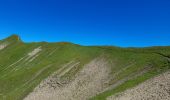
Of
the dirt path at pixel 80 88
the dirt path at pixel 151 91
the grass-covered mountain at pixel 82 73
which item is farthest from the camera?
the dirt path at pixel 80 88

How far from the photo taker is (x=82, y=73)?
2344 inches

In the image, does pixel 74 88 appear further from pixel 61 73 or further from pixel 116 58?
pixel 116 58

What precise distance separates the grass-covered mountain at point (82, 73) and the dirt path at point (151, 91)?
5.99 feet

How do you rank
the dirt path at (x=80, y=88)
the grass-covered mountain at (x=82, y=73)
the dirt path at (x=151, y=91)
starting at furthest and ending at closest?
the dirt path at (x=80, y=88) → the grass-covered mountain at (x=82, y=73) → the dirt path at (x=151, y=91)

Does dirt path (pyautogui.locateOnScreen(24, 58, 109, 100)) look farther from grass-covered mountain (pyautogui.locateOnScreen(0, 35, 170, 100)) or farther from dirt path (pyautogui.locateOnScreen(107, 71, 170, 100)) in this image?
dirt path (pyautogui.locateOnScreen(107, 71, 170, 100))

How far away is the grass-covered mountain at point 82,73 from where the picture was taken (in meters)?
48.8

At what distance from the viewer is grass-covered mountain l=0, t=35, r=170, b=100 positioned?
48.8 m

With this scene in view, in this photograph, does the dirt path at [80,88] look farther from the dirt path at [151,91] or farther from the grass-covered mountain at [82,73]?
the dirt path at [151,91]

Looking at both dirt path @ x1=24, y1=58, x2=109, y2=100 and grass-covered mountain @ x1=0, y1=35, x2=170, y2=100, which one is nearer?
grass-covered mountain @ x1=0, y1=35, x2=170, y2=100

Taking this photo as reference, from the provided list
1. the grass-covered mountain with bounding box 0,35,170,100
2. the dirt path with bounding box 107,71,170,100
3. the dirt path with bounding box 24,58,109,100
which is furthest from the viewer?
the dirt path with bounding box 24,58,109,100

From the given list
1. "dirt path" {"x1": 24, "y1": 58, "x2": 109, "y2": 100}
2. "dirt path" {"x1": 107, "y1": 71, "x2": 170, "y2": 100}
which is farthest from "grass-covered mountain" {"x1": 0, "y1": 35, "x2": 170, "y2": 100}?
"dirt path" {"x1": 107, "y1": 71, "x2": 170, "y2": 100}

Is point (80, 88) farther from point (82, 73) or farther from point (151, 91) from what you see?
point (151, 91)

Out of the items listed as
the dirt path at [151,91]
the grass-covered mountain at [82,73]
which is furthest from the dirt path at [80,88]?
the dirt path at [151,91]

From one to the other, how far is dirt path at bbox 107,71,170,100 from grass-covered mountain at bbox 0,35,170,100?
183cm
